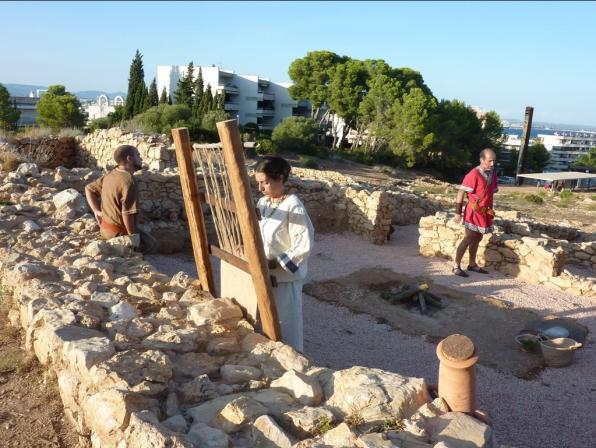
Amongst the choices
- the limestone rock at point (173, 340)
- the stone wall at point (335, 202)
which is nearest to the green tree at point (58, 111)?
the stone wall at point (335, 202)

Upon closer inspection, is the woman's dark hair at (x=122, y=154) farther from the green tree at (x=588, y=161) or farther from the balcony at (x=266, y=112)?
the green tree at (x=588, y=161)

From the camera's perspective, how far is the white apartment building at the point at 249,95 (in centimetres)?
5281

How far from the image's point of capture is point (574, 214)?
1702cm

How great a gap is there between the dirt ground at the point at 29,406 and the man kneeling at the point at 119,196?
1.80m

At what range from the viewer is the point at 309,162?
102 feet

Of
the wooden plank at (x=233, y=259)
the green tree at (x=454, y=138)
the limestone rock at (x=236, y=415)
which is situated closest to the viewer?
the limestone rock at (x=236, y=415)

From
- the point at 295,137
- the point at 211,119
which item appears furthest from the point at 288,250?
the point at 295,137

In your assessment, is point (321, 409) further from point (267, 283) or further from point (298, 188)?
point (298, 188)

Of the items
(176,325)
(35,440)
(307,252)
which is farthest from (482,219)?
(35,440)

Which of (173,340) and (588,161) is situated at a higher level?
(173,340)

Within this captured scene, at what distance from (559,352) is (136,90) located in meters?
37.8

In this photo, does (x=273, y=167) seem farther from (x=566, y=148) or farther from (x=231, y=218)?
(x=566, y=148)

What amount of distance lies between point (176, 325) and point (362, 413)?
1556 millimetres

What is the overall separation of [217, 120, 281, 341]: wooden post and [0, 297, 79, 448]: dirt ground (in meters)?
1.28
